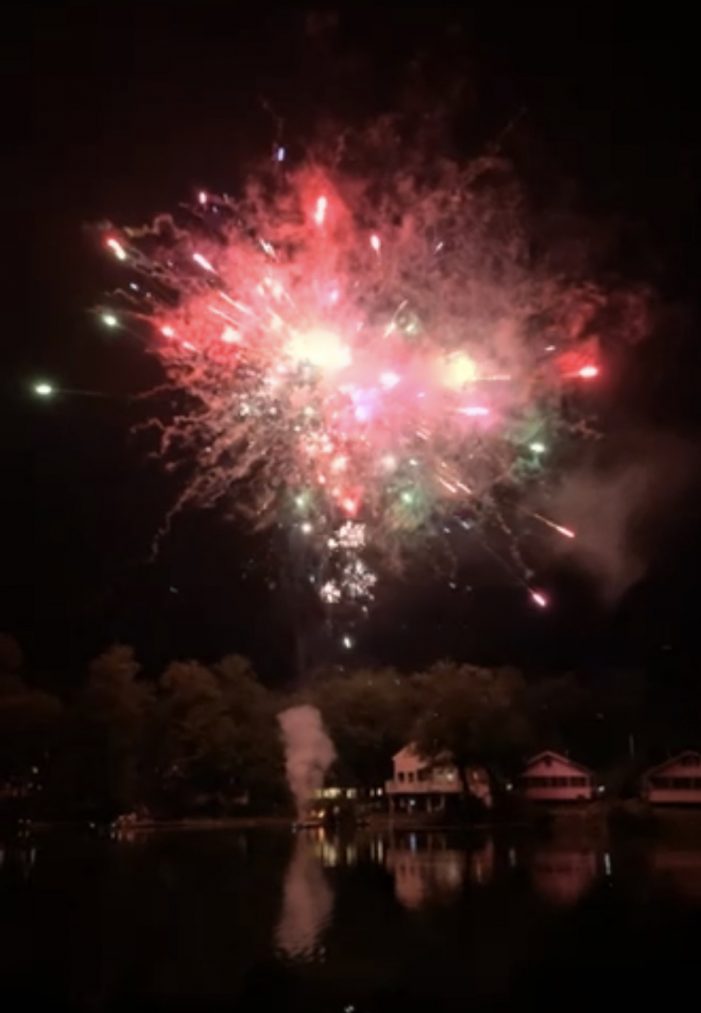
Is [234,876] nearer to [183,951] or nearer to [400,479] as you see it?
[183,951]

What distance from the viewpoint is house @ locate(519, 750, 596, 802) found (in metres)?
47.4

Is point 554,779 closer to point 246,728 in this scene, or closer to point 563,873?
point 246,728

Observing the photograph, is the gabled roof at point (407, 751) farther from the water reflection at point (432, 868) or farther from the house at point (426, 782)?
the water reflection at point (432, 868)

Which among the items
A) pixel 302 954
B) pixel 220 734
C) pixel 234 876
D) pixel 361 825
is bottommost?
pixel 302 954

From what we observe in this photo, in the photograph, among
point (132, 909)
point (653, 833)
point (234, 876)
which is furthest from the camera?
point (653, 833)

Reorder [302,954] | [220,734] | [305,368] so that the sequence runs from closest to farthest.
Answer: [302,954] < [305,368] < [220,734]

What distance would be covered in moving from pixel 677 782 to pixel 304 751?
15.3 m

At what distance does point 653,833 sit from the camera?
3675 centimetres

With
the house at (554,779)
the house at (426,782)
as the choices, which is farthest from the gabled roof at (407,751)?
the house at (554,779)

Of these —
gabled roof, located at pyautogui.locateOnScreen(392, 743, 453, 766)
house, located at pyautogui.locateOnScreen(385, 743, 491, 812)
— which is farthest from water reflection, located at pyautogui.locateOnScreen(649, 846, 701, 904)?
house, located at pyautogui.locateOnScreen(385, 743, 491, 812)

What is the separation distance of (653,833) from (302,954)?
24.7 m

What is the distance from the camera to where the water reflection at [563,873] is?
2048cm

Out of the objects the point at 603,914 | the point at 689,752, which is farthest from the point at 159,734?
the point at 603,914

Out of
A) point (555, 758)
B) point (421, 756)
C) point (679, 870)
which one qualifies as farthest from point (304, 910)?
point (421, 756)
